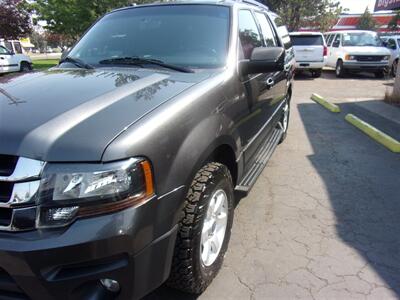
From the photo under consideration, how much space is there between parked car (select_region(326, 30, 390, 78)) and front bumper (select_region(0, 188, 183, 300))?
51.8ft

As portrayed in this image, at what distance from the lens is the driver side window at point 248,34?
3.46m

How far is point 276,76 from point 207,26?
1532mm

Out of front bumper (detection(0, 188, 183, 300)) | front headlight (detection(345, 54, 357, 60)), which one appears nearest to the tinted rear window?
front headlight (detection(345, 54, 357, 60))

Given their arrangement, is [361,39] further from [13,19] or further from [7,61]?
[13,19]

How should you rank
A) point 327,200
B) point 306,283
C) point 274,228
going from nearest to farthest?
point 306,283 → point 274,228 → point 327,200

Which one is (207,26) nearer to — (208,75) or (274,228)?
(208,75)

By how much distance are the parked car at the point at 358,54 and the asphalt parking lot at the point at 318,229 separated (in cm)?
1061

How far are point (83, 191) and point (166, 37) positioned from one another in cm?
200

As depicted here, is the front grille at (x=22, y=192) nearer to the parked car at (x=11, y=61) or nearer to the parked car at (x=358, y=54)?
the parked car at (x=358, y=54)

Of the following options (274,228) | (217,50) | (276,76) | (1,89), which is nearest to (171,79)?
(217,50)

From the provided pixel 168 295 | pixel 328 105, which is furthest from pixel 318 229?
pixel 328 105

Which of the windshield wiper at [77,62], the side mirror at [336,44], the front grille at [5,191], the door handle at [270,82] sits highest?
the windshield wiper at [77,62]

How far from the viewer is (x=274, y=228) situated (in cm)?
355

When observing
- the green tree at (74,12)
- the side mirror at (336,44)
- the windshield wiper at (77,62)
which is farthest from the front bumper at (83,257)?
the side mirror at (336,44)
